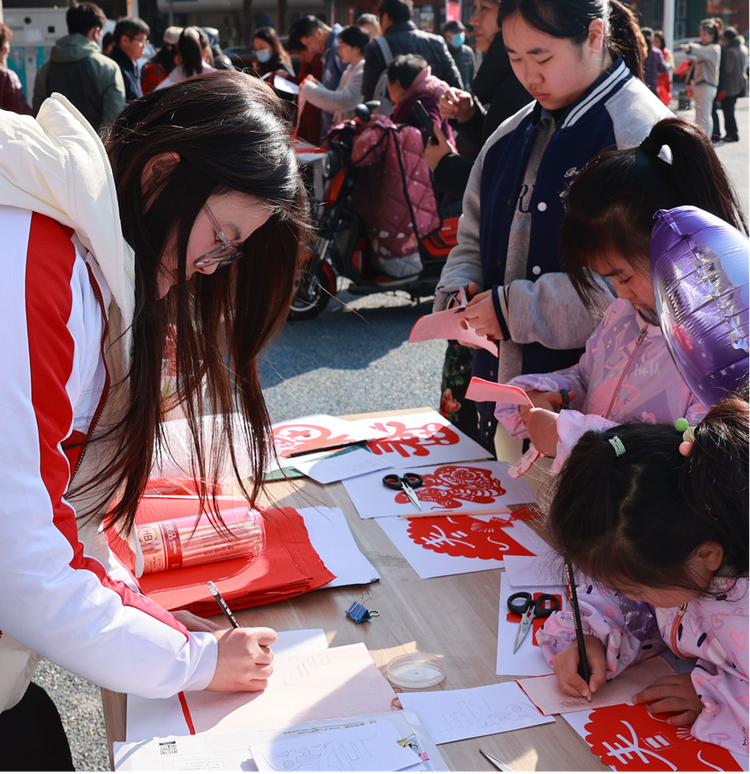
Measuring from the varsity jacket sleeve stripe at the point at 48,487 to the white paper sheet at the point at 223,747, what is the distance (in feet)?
0.23

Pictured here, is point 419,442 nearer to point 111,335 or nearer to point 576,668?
point 576,668

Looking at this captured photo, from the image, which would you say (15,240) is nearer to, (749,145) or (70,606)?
(70,606)

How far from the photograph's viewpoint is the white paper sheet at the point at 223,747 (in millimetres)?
806

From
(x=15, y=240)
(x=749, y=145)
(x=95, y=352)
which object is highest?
(x=15, y=240)

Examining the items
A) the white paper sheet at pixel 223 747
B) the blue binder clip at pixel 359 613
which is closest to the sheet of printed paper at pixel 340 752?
the white paper sheet at pixel 223 747

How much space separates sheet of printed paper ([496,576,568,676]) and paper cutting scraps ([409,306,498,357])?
1.78ft

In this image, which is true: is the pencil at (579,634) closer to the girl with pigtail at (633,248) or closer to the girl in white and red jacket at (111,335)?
the girl with pigtail at (633,248)

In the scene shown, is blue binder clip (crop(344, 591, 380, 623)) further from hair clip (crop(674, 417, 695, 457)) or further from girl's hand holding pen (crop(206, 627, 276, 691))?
hair clip (crop(674, 417, 695, 457))

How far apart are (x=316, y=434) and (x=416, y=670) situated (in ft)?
2.68

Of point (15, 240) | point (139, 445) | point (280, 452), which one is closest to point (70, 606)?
point (139, 445)

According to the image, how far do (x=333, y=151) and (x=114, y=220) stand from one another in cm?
326

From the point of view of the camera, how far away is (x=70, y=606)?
29.5 inches

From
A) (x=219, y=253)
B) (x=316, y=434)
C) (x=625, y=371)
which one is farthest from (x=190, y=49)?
(x=219, y=253)

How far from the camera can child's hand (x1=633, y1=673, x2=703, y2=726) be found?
0.87 metres
